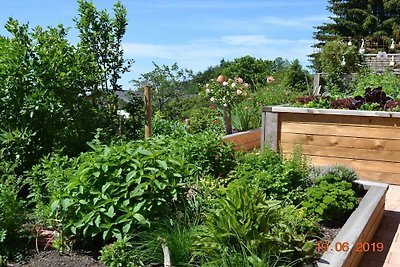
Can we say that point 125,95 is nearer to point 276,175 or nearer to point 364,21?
point 276,175

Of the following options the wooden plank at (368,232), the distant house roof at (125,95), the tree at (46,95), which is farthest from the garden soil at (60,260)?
the distant house roof at (125,95)

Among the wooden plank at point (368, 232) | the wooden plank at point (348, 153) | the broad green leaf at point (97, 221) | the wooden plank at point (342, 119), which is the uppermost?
the wooden plank at point (342, 119)

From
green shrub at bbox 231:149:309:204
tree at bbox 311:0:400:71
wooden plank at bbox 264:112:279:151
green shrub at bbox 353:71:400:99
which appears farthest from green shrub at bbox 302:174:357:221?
tree at bbox 311:0:400:71

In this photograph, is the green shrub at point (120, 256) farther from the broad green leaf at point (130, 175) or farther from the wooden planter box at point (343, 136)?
the wooden planter box at point (343, 136)

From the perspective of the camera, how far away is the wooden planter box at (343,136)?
5.36m

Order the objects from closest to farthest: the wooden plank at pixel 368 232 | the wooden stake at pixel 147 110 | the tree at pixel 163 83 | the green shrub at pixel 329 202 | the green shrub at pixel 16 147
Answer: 1. the wooden plank at pixel 368 232
2. the green shrub at pixel 329 202
3. the green shrub at pixel 16 147
4. the wooden stake at pixel 147 110
5. the tree at pixel 163 83

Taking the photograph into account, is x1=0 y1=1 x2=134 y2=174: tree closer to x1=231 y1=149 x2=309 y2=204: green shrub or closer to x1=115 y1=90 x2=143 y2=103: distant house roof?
x1=115 y1=90 x2=143 y2=103: distant house roof

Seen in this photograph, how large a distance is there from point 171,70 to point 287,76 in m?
3.61

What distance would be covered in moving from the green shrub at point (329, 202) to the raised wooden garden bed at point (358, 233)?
11 centimetres

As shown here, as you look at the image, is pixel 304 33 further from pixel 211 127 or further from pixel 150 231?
pixel 150 231

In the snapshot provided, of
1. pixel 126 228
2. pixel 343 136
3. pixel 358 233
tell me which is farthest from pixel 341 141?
pixel 126 228

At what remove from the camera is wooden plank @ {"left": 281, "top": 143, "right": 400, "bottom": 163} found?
538 cm

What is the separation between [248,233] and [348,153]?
337 cm

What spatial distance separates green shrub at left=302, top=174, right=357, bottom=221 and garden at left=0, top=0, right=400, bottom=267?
0.01 meters
